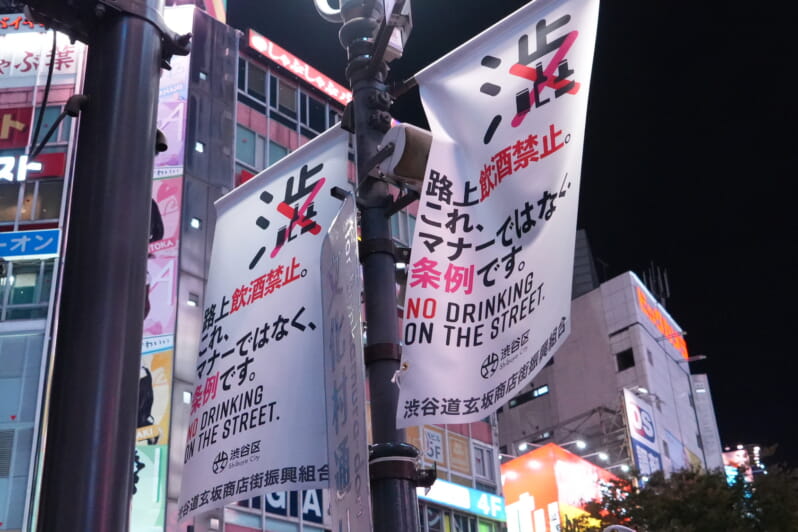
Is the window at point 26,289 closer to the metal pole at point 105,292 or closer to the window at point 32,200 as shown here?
the window at point 32,200

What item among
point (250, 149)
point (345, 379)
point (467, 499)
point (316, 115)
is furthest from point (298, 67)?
point (345, 379)

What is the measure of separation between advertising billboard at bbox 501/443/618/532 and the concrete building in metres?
10.2

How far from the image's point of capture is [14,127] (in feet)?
93.5

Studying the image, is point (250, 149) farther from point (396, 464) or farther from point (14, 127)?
point (396, 464)

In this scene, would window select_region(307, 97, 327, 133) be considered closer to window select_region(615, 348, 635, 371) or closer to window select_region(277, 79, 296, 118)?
window select_region(277, 79, 296, 118)

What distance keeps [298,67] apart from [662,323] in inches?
1641

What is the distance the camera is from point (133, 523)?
74.6 feet

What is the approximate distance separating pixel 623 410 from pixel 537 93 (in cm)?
4917

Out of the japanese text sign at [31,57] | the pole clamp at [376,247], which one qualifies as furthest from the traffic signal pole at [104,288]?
the japanese text sign at [31,57]

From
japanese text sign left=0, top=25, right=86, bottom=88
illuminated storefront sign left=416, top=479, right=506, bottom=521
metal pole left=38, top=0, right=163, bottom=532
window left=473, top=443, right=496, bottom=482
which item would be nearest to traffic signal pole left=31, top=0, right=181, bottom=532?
metal pole left=38, top=0, right=163, bottom=532

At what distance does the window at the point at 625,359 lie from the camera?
6161cm

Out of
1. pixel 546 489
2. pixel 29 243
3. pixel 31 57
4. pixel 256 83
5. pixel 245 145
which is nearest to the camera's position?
pixel 29 243

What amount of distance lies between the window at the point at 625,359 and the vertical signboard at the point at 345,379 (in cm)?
5858

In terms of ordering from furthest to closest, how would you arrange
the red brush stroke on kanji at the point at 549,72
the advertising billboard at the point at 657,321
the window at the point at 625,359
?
1. the advertising billboard at the point at 657,321
2. the window at the point at 625,359
3. the red brush stroke on kanji at the point at 549,72
